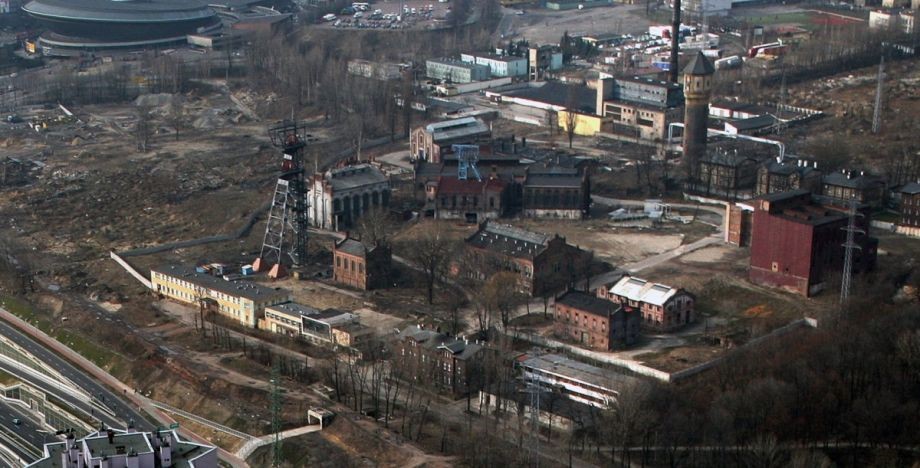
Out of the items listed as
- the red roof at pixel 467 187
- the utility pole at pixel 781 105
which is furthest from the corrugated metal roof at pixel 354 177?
the utility pole at pixel 781 105

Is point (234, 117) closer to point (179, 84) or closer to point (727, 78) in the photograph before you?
point (179, 84)

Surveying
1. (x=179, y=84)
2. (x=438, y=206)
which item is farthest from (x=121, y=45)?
(x=438, y=206)

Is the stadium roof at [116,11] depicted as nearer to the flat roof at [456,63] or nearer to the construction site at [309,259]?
the construction site at [309,259]

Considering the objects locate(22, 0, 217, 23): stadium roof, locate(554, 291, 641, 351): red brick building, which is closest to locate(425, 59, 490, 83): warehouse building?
locate(22, 0, 217, 23): stadium roof

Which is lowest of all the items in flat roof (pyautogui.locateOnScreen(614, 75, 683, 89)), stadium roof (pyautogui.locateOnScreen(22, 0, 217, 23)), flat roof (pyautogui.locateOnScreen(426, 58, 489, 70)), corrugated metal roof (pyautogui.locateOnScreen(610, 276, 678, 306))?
corrugated metal roof (pyautogui.locateOnScreen(610, 276, 678, 306))

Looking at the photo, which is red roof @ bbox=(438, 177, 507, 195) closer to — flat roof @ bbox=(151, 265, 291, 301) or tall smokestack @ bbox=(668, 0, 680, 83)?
flat roof @ bbox=(151, 265, 291, 301)
